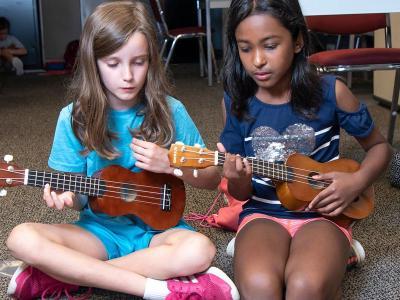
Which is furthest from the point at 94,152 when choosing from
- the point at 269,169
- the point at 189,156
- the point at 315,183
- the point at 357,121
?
the point at 357,121

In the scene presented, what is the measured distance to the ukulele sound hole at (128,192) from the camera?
128cm

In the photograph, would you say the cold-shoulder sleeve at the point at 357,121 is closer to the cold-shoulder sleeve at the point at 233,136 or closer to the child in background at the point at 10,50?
the cold-shoulder sleeve at the point at 233,136

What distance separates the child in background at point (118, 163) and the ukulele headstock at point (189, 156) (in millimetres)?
82

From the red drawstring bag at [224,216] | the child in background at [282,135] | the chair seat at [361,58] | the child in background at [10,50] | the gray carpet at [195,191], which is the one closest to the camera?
the child in background at [282,135]

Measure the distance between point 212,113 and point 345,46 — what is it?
1691 millimetres

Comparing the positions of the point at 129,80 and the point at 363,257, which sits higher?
the point at 129,80

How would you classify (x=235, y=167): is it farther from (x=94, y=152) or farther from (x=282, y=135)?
(x=94, y=152)

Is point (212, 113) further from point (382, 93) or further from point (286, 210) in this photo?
point (286, 210)

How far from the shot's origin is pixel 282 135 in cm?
135

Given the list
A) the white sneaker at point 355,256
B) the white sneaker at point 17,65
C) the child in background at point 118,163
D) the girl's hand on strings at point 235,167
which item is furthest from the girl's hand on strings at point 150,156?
the white sneaker at point 17,65

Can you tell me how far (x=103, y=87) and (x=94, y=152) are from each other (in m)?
0.14

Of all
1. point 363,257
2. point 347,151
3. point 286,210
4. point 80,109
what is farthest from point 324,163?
point 347,151

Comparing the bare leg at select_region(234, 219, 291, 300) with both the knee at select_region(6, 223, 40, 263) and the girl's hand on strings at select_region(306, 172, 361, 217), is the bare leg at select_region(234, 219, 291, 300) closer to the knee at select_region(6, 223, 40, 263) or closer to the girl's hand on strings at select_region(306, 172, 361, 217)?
the girl's hand on strings at select_region(306, 172, 361, 217)

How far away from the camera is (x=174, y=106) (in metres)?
1.38
